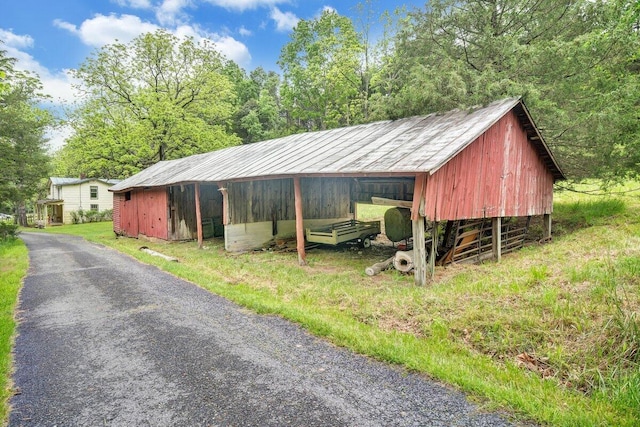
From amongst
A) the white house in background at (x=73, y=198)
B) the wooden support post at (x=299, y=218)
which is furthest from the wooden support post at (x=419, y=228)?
the white house in background at (x=73, y=198)

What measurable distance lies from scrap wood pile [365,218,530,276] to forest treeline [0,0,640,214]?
14.9ft

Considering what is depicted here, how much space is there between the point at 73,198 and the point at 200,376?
41.2 m

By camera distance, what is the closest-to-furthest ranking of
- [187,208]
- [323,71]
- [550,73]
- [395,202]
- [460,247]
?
[395,202] < [460,247] < [550,73] < [187,208] < [323,71]

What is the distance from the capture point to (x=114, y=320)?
6207 mm

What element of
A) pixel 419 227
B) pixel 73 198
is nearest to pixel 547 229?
pixel 419 227

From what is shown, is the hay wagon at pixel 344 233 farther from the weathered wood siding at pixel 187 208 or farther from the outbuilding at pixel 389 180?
the weathered wood siding at pixel 187 208

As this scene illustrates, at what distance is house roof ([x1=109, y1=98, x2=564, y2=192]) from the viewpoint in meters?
8.20

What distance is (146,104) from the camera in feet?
92.4

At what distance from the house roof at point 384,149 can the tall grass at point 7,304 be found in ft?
20.3

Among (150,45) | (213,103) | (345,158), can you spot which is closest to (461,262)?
(345,158)

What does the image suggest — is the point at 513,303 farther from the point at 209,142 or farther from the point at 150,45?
the point at 150,45

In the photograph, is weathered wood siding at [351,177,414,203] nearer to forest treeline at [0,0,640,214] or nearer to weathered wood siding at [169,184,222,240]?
forest treeline at [0,0,640,214]

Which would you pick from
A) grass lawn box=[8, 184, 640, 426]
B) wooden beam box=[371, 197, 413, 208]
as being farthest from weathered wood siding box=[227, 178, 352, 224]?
wooden beam box=[371, 197, 413, 208]

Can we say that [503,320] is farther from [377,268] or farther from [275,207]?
[275,207]
